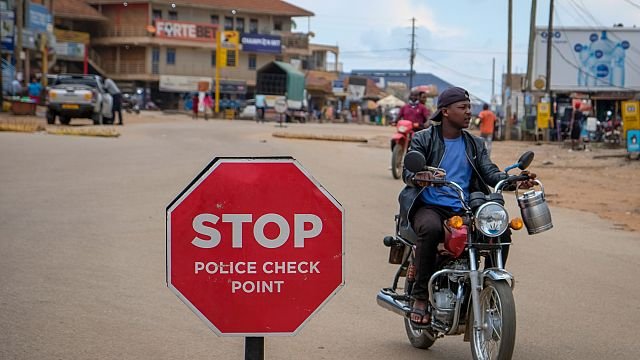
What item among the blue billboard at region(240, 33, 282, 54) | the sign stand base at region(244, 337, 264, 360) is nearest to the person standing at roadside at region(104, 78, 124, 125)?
the sign stand base at region(244, 337, 264, 360)

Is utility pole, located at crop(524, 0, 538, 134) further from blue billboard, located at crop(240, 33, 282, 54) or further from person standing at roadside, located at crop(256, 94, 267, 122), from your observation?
blue billboard, located at crop(240, 33, 282, 54)

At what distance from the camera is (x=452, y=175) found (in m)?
5.94

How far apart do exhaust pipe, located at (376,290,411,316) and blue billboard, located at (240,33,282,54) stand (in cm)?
7460

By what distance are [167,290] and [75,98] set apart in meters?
26.0

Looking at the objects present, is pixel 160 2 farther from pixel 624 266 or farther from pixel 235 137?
pixel 624 266

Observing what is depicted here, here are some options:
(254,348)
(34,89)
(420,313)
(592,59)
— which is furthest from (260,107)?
(254,348)

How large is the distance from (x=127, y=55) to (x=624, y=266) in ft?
237

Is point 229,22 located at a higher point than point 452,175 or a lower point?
higher

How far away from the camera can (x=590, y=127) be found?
35562mm

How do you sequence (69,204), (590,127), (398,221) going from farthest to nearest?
(590,127), (69,204), (398,221)

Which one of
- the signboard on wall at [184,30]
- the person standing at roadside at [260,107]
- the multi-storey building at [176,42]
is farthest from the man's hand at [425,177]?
the signboard on wall at [184,30]

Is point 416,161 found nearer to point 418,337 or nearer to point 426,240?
point 426,240

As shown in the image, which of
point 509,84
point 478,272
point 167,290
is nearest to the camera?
point 478,272

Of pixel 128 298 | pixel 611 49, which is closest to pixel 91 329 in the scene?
pixel 128 298
